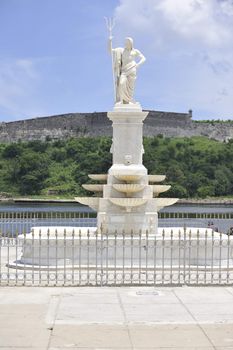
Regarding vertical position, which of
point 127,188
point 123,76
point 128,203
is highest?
point 123,76

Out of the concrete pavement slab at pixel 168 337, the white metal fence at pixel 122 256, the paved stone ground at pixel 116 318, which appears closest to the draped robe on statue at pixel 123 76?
the white metal fence at pixel 122 256

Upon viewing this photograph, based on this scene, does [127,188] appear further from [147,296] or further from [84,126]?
[84,126]

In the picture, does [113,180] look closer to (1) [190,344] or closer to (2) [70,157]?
(1) [190,344]

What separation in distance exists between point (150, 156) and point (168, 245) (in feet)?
230

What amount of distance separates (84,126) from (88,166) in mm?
29698

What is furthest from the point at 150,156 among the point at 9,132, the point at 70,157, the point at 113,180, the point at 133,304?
the point at 133,304

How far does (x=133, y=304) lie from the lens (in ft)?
36.2

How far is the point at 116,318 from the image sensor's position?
9906mm

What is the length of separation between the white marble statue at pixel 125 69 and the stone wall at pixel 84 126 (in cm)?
9437

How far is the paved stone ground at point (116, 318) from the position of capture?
8555 mm

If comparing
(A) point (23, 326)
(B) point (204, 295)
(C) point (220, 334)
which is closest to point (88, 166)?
(B) point (204, 295)

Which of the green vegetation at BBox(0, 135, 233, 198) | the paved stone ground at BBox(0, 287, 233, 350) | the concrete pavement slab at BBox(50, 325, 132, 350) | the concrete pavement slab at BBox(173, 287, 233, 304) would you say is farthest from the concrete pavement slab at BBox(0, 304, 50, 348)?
the green vegetation at BBox(0, 135, 233, 198)

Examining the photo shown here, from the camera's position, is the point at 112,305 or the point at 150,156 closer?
the point at 112,305

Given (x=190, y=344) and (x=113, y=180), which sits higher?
(x=113, y=180)
